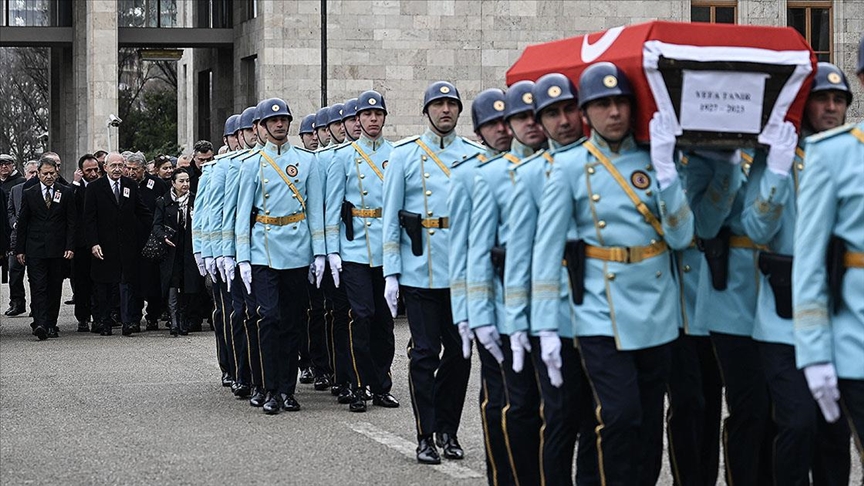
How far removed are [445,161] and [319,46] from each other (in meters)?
30.2

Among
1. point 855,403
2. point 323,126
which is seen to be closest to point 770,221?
point 855,403

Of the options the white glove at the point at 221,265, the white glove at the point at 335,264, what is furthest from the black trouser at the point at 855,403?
the white glove at the point at 221,265

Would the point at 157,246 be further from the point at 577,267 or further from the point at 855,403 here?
the point at 855,403

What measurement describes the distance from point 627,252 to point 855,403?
4.49 feet

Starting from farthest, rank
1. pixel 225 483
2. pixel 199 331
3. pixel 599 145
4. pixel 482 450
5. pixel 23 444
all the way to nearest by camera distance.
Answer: pixel 199 331 < pixel 23 444 < pixel 482 450 < pixel 225 483 < pixel 599 145

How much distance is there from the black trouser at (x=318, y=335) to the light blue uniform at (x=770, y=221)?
673 centimetres

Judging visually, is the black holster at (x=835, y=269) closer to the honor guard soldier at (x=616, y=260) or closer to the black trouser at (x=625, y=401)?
the honor guard soldier at (x=616, y=260)

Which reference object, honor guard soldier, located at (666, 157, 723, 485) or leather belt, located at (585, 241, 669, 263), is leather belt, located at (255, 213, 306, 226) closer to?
honor guard soldier, located at (666, 157, 723, 485)

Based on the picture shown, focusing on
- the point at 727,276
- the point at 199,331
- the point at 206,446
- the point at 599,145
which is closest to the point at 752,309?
the point at 727,276

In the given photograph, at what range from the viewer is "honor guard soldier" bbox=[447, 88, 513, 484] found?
7.93 m

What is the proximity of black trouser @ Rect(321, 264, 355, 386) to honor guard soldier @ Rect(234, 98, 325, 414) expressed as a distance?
27 cm

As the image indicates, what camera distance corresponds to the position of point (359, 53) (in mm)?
39781

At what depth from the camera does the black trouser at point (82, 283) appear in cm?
2006

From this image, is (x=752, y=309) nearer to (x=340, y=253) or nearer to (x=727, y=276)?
(x=727, y=276)
